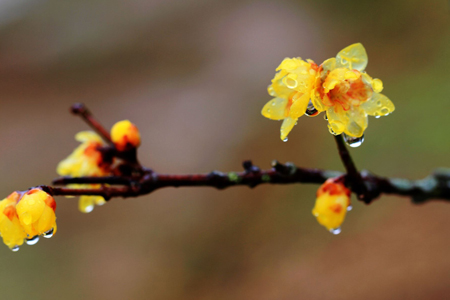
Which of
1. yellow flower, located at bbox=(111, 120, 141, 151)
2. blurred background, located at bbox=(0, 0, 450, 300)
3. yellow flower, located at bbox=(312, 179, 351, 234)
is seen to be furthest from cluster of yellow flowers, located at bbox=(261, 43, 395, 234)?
blurred background, located at bbox=(0, 0, 450, 300)

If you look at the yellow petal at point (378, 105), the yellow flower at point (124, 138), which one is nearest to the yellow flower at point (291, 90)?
the yellow petal at point (378, 105)

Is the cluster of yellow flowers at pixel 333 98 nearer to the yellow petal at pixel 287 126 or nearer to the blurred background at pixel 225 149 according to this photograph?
the yellow petal at pixel 287 126

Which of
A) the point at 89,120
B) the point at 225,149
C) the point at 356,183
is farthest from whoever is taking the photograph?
the point at 225,149

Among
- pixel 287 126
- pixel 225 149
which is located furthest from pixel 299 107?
pixel 225 149

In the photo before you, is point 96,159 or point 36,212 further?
point 96,159

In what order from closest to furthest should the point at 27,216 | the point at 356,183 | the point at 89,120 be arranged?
the point at 27,216
the point at 356,183
the point at 89,120

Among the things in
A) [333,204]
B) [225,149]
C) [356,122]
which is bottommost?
[333,204]

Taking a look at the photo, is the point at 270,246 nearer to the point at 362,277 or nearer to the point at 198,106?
the point at 362,277

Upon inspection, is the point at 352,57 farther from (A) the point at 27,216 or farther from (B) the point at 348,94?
(A) the point at 27,216
